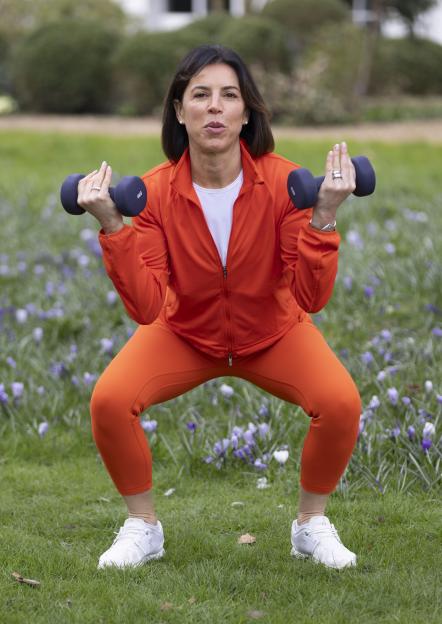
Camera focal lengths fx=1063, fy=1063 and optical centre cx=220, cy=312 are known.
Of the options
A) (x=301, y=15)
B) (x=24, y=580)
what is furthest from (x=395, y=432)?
(x=301, y=15)

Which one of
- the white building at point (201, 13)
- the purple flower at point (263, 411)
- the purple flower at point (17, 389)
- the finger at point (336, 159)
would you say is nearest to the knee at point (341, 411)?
the finger at point (336, 159)

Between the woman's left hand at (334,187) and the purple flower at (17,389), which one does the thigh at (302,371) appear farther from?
the purple flower at (17,389)

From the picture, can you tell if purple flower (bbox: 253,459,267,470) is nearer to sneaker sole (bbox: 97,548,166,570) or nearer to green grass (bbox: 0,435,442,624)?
green grass (bbox: 0,435,442,624)

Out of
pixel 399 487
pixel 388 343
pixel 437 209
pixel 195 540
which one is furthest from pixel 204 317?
pixel 437 209

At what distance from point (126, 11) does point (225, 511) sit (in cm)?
2267

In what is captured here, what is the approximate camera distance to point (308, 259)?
2.95 metres

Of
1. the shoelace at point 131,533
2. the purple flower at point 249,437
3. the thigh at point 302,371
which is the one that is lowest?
the purple flower at point 249,437

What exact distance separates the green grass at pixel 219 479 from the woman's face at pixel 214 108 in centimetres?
128

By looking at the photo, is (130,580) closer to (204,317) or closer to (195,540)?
(195,540)

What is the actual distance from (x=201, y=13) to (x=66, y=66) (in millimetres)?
9556

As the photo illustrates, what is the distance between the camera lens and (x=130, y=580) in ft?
10.2

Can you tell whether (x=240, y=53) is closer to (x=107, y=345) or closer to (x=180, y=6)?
(x=107, y=345)

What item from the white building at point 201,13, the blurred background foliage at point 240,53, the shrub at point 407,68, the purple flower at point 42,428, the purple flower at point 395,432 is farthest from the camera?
the white building at point 201,13

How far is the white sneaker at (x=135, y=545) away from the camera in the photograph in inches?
126
